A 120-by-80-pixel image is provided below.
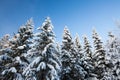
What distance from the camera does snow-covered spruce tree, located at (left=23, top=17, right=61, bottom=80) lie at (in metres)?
19.1

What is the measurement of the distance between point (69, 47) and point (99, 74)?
9.13m

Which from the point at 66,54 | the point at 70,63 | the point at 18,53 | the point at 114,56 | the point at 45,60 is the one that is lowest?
the point at 114,56

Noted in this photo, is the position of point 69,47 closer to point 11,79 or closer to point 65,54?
point 65,54

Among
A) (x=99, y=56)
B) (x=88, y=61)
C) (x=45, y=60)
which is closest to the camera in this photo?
(x=45, y=60)

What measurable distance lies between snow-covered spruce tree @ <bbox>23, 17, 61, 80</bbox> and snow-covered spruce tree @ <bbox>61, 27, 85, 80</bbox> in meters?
4.77

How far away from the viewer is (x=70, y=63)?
1035 inches

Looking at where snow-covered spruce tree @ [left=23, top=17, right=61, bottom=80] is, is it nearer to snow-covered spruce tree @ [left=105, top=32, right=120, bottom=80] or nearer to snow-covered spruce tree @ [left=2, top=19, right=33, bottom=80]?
snow-covered spruce tree @ [left=2, top=19, right=33, bottom=80]

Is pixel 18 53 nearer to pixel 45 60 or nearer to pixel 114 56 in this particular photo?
pixel 45 60

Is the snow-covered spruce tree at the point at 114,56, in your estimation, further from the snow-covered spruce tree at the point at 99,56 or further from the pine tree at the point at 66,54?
the pine tree at the point at 66,54

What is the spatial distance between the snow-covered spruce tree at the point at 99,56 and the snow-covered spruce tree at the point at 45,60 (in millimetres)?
11983

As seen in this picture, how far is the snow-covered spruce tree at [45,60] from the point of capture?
19125 millimetres

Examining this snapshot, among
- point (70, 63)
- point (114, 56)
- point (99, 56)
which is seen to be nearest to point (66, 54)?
point (70, 63)

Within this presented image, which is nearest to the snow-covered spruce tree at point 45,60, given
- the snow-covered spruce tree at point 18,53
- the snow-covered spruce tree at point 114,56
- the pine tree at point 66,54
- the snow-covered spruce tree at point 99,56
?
the snow-covered spruce tree at point 18,53

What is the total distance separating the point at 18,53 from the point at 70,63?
8378 millimetres
